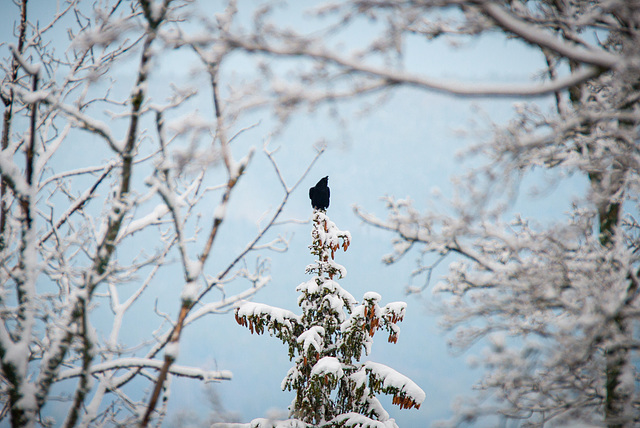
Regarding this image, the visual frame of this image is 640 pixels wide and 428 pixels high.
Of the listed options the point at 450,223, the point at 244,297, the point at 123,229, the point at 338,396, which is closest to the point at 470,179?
the point at 450,223

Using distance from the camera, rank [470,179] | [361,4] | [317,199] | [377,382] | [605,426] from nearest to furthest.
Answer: [361,4] < [470,179] < [605,426] < [377,382] < [317,199]

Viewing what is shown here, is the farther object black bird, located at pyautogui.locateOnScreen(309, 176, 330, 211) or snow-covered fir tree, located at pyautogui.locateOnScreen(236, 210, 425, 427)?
black bird, located at pyautogui.locateOnScreen(309, 176, 330, 211)

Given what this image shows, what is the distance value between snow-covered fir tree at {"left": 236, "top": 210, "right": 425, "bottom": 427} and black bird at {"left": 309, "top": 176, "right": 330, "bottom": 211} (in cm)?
20

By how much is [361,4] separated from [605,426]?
3.84 meters

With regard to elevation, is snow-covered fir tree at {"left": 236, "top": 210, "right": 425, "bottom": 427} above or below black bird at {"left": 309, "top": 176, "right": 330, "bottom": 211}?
below

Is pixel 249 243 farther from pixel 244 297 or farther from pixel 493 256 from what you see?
pixel 493 256

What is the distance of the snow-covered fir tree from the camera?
16.8ft

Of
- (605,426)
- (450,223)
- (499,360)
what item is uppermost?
(450,223)

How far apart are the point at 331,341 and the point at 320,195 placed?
2225mm

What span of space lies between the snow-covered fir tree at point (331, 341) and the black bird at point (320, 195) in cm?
20

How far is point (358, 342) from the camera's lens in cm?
562

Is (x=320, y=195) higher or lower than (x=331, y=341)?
higher

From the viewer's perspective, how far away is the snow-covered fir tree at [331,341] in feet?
16.8

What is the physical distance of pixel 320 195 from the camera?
5.98 metres
